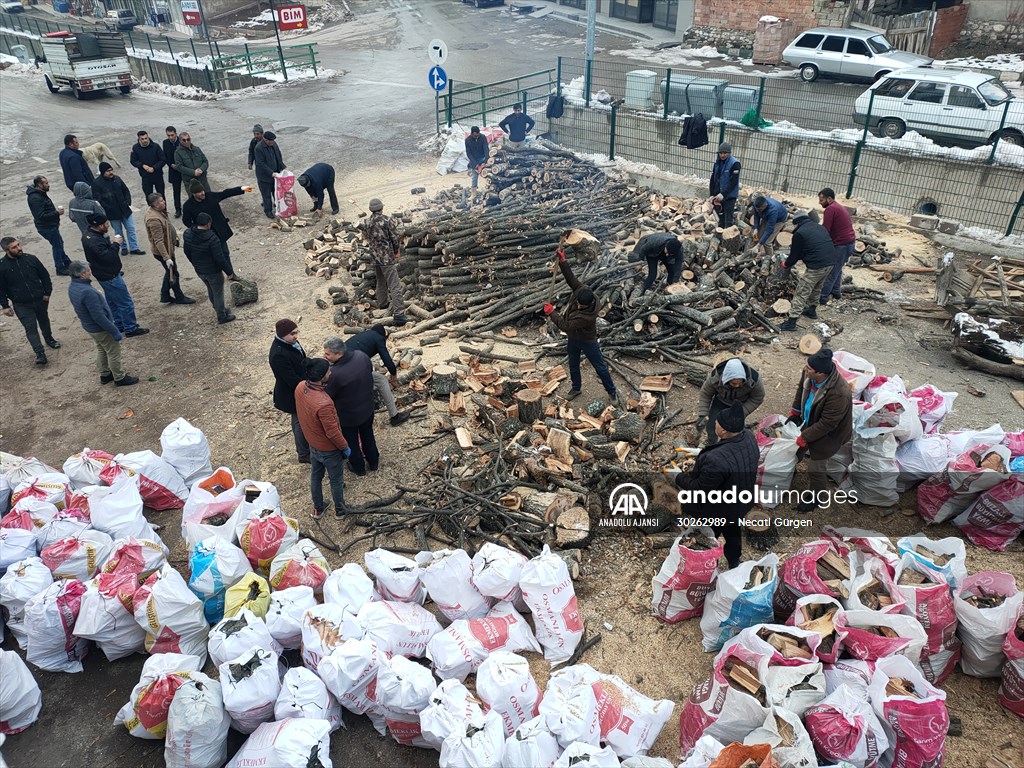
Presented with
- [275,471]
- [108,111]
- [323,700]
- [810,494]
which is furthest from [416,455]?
[108,111]

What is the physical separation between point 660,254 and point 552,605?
5.16 meters

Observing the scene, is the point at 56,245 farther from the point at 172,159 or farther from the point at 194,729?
the point at 194,729

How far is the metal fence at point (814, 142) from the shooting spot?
11.2 m

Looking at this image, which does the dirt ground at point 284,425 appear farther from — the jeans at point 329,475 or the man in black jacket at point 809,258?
the man in black jacket at point 809,258

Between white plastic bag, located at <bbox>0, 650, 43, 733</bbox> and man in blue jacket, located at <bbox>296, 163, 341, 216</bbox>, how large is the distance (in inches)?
374

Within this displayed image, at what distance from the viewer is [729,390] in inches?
207

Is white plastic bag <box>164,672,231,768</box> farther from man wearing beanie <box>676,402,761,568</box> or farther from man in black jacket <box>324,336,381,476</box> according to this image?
man wearing beanie <box>676,402,761,568</box>

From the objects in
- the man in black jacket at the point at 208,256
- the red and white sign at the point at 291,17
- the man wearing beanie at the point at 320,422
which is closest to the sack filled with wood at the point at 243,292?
the man in black jacket at the point at 208,256

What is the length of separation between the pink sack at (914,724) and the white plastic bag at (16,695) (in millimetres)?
5238

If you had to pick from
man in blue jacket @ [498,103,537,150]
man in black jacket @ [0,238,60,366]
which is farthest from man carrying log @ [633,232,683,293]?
man in black jacket @ [0,238,60,366]

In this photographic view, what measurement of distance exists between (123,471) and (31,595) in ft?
4.47

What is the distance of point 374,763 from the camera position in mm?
4070

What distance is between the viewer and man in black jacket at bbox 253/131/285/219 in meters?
12.1

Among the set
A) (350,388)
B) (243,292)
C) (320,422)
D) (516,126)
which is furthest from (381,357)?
(516,126)
